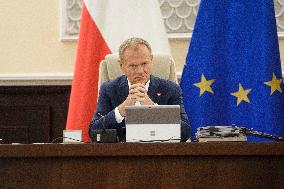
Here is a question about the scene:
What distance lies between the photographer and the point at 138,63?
104 inches

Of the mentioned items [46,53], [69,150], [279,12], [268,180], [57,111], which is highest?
[279,12]

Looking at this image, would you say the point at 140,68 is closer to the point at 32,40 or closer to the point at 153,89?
the point at 153,89

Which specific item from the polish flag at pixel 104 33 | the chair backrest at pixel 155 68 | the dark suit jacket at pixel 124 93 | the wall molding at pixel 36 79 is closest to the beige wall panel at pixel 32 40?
the wall molding at pixel 36 79

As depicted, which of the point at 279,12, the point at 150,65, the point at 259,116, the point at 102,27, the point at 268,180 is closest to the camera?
the point at 268,180

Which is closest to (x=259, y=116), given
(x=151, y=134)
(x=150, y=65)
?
(x=150, y=65)

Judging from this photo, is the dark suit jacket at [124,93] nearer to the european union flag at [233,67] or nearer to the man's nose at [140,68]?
the man's nose at [140,68]

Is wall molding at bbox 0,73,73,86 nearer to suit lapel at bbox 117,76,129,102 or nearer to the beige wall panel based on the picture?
the beige wall panel

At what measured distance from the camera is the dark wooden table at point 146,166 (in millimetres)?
1641

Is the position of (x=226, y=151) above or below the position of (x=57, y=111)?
below

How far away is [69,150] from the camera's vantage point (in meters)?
1.68

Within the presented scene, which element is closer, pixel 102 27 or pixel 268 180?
pixel 268 180

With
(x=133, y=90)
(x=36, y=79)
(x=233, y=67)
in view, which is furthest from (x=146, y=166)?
(x=36, y=79)

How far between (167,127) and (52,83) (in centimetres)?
206

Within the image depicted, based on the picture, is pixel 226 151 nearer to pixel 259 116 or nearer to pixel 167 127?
pixel 167 127
